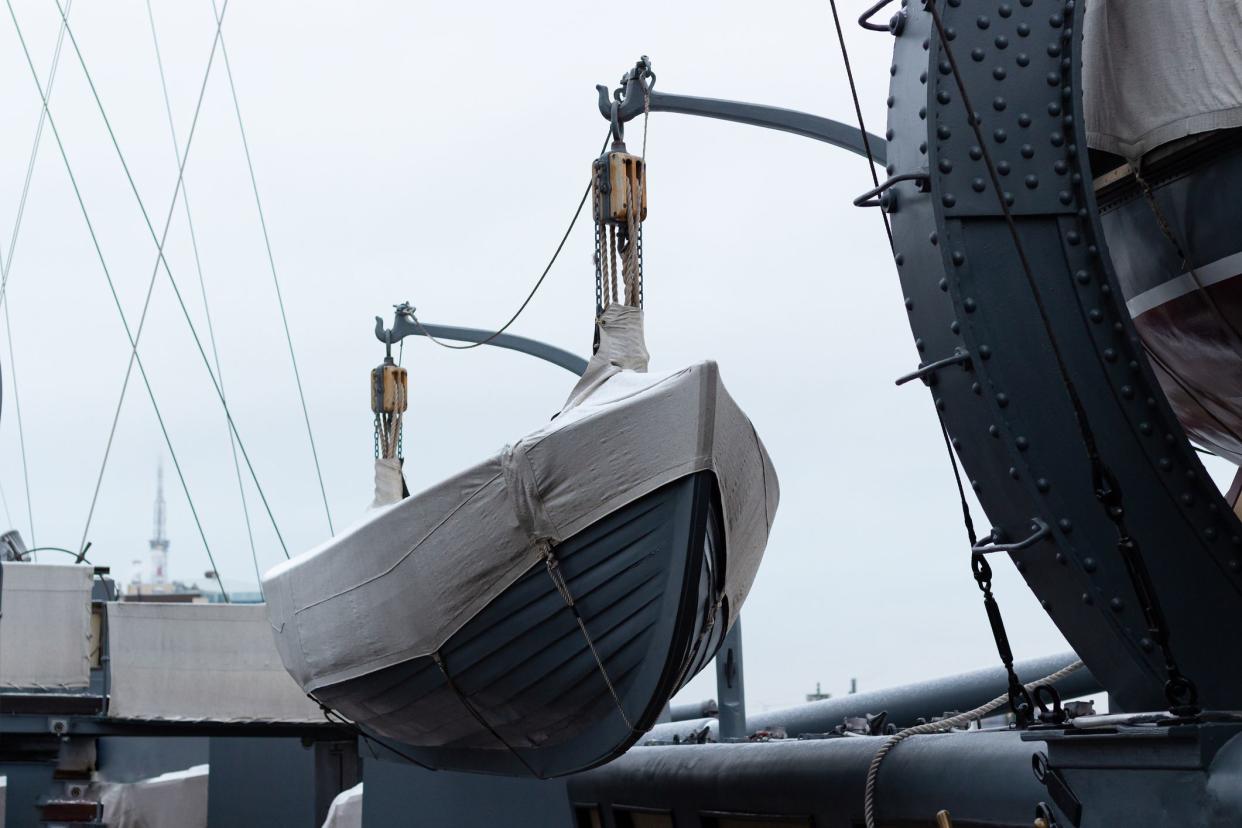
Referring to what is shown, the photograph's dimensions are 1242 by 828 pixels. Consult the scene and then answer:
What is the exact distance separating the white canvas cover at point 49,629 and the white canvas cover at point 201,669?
886 millimetres

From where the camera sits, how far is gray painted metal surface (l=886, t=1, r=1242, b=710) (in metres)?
5.09

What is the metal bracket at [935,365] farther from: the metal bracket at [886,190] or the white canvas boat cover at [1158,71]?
the white canvas boat cover at [1158,71]

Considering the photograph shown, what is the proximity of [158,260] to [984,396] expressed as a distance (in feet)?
69.9

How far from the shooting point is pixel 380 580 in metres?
10.1

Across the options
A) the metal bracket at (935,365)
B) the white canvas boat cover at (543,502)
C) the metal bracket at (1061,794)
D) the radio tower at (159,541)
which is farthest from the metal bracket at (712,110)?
the radio tower at (159,541)

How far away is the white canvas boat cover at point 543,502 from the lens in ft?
30.1

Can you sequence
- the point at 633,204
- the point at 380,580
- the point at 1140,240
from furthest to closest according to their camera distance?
1. the point at 633,204
2. the point at 380,580
3. the point at 1140,240

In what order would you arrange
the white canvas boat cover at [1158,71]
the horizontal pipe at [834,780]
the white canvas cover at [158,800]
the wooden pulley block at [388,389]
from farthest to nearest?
the white canvas cover at [158,800], the wooden pulley block at [388,389], the horizontal pipe at [834,780], the white canvas boat cover at [1158,71]

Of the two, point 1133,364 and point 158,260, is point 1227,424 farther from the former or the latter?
point 158,260

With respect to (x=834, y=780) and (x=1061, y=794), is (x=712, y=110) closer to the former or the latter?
(x=834, y=780)

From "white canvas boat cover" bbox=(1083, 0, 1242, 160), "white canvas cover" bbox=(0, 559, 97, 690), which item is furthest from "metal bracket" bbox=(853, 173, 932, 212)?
"white canvas cover" bbox=(0, 559, 97, 690)

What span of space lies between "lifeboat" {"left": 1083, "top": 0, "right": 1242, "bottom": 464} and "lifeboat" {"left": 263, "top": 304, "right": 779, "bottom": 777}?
10.9 ft

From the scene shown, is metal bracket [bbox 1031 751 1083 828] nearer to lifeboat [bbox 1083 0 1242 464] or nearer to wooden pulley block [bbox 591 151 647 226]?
lifeboat [bbox 1083 0 1242 464]

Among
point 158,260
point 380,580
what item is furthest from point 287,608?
point 158,260
